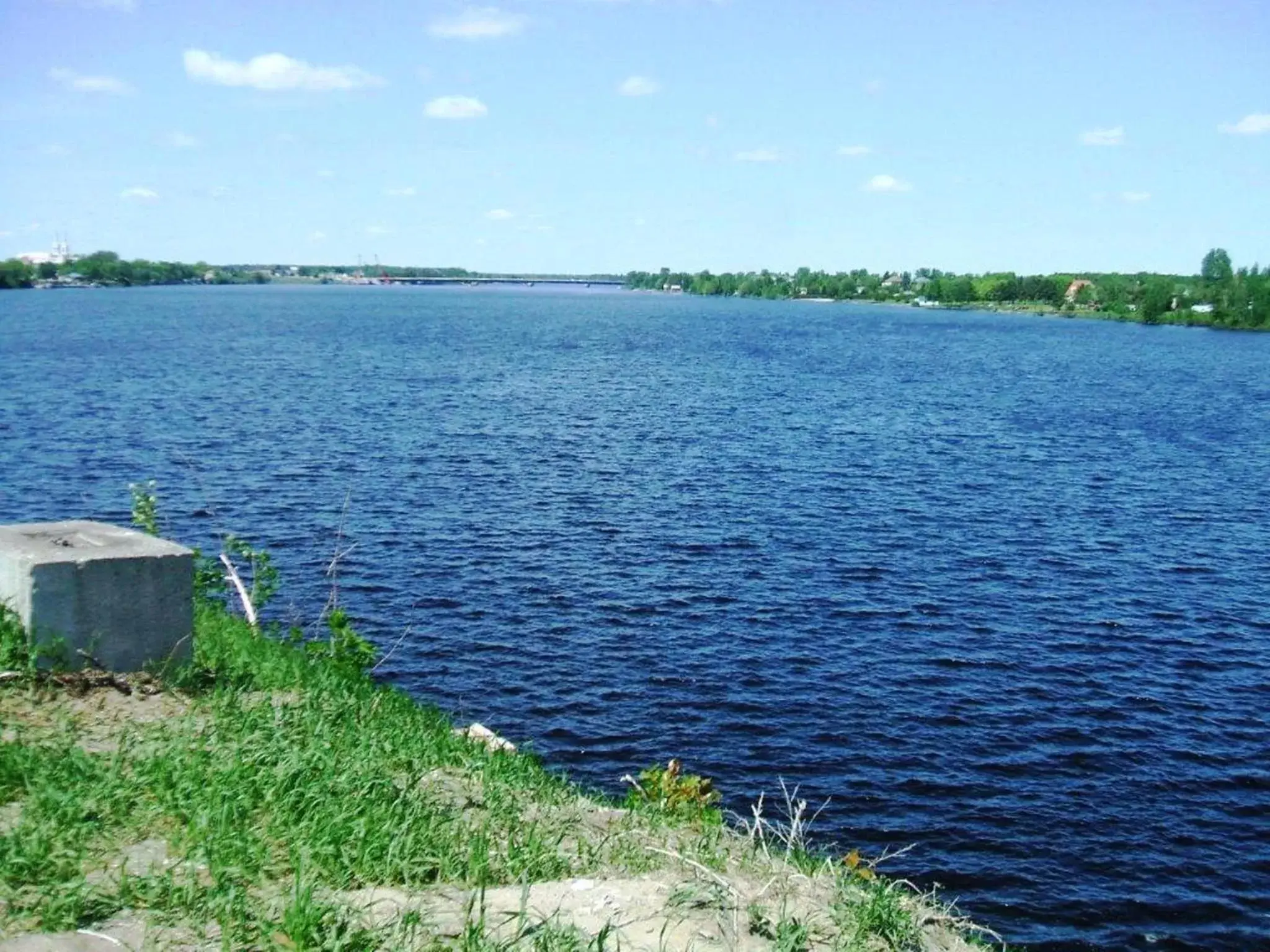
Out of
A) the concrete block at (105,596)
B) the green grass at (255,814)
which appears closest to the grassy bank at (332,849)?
the green grass at (255,814)

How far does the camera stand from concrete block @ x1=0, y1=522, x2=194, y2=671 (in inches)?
443

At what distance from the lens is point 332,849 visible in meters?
8.20

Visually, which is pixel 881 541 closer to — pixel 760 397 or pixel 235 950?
pixel 235 950

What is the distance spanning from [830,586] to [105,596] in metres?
23.7

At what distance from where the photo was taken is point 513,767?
12250mm

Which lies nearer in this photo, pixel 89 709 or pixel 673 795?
pixel 89 709

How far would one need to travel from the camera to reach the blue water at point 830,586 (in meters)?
20.4

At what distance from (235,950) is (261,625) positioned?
64.1 feet

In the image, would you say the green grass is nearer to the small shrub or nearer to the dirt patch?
the dirt patch

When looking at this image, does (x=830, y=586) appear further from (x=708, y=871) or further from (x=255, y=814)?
(x=255, y=814)

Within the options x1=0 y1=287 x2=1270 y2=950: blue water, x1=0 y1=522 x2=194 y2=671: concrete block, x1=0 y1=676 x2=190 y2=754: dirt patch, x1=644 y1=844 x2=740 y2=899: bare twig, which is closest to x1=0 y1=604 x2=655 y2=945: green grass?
x1=0 y1=676 x2=190 y2=754: dirt patch

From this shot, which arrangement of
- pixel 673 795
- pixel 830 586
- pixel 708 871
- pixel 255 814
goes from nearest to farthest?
pixel 708 871, pixel 255 814, pixel 673 795, pixel 830 586

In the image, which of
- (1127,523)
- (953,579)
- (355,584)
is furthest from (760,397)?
(355,584)

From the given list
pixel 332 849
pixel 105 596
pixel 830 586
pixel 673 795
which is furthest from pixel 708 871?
pixel 830 586
